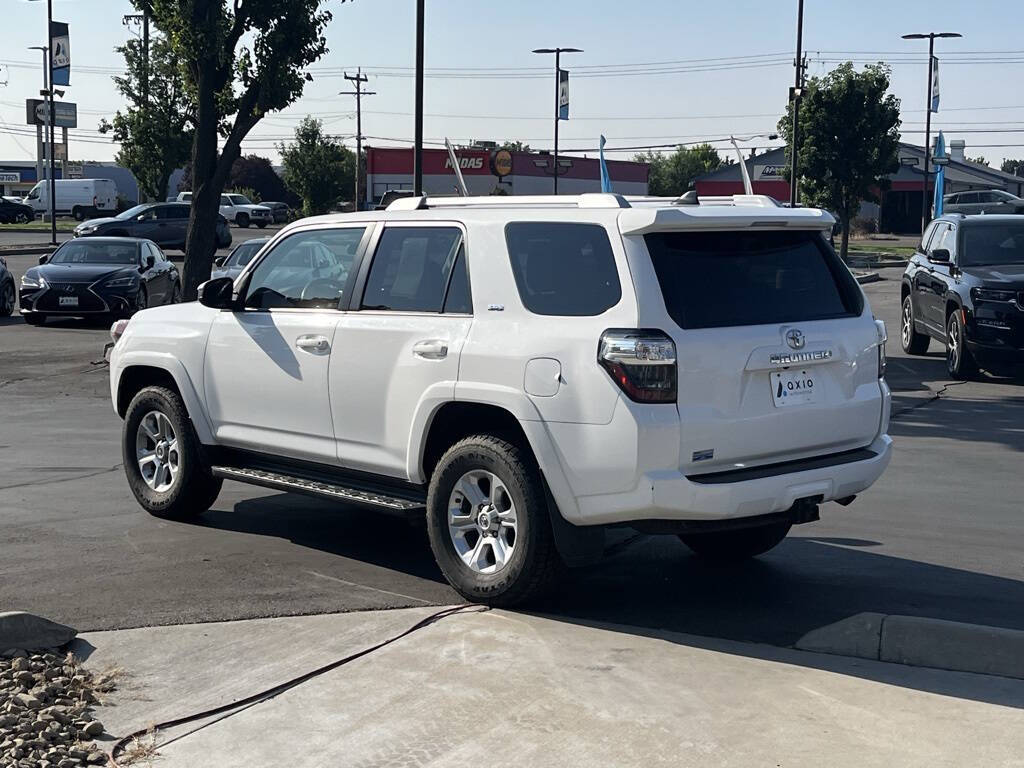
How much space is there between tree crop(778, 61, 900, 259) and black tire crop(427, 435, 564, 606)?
3852 cm

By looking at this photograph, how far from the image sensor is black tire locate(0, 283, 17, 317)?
24.0 m

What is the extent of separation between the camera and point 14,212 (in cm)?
7056

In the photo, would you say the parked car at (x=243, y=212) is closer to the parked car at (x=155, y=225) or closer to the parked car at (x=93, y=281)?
the parked car at (x=155, y=225)

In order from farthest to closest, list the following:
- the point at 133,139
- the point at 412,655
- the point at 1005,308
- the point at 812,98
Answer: the point at 133,139 < the point at 812,98 < the point at 1005,308 < the point at 412,655

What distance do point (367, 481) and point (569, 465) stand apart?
1.61m

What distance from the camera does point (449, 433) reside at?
6.76 metres

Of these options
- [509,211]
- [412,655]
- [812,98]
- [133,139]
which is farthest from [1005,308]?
[133,139]

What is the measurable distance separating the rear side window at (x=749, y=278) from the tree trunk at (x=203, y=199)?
13.7 metres

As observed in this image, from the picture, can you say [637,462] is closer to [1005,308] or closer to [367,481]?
[367,481]

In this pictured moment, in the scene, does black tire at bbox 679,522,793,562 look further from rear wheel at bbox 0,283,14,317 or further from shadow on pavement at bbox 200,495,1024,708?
rear wheel at bbox 0,283,14,317

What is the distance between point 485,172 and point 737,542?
71.4 metres

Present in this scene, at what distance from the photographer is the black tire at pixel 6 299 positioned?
24031 mm

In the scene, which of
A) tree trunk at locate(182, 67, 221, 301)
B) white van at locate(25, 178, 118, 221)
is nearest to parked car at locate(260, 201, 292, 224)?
white van at locate(25, 178, 118, 221)

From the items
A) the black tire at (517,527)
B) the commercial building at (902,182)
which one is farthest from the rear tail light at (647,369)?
the commercial building at (902,182)
